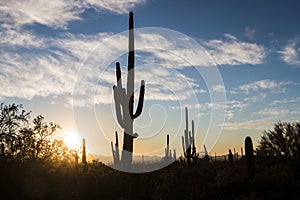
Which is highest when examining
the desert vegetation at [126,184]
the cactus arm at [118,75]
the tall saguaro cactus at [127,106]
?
the cactus arm at [118,75]

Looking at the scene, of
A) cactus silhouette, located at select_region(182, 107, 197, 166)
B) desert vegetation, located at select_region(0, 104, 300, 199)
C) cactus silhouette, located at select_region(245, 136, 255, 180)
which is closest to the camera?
desert vegetation, located at select_region(0, 104, 300, 199)

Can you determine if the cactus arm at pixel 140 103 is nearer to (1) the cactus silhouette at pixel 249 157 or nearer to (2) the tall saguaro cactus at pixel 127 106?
(2) the tall saguaro cactus at pixel 127 106

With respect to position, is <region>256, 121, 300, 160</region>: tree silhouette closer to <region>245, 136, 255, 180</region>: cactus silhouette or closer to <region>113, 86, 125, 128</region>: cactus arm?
<region>245, 136, 255, 180</region>: cactus silhouette

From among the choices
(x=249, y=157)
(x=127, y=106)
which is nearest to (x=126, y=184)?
(x=127, y=106)

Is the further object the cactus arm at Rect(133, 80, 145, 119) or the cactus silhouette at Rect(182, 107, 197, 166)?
the cactus silhouette at Rect(182, 107, 197, 166)

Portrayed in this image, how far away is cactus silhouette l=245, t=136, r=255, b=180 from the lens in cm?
1822

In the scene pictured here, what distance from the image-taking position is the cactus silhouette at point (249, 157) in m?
18.2

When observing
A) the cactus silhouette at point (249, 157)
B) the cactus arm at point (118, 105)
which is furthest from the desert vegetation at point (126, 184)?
the cactus arm at point (118, 105)

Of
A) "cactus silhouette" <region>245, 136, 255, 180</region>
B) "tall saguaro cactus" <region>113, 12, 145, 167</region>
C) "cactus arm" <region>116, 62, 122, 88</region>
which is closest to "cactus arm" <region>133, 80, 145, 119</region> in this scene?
"tall saguaro cactus" <region>113, 12, 145, 167</region>

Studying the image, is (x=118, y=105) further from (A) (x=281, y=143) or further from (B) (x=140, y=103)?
(A) (x=281, y=143)

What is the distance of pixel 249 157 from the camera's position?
19328 millimetres

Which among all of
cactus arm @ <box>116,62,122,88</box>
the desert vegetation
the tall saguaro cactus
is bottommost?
the desert vegetation

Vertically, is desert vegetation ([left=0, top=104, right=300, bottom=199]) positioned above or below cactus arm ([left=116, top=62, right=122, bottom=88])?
below

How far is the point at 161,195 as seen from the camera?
45.6 ft
